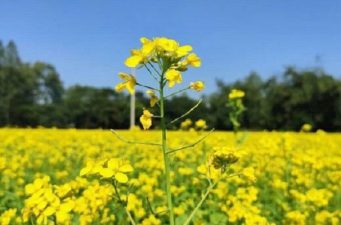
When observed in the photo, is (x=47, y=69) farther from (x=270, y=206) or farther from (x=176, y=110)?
(x=270, y=206)

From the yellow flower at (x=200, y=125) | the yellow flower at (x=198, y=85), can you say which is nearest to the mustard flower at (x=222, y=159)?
the yellow flower at (x=198, y=85)

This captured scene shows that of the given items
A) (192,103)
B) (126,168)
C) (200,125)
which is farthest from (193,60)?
(192,103)

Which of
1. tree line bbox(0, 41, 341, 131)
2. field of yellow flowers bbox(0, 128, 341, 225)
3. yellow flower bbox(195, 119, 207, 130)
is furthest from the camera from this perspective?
tree line bbox(0, 41, 341, 131)

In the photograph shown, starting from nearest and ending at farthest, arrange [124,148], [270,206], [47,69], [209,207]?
[209,207], [270,206], [124,148], [47,69]

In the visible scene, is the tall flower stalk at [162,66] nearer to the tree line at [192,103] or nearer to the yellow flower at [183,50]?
the yellow flower at [183,50]

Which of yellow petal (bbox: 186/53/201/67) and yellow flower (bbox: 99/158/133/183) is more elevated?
yellow petal (bbox: 186/53/201/67)

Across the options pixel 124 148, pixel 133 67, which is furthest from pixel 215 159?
pixel 124 148

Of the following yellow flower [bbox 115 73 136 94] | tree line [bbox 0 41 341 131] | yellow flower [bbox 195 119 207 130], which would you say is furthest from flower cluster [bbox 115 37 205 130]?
tree line [bbox 0 41 341 131]

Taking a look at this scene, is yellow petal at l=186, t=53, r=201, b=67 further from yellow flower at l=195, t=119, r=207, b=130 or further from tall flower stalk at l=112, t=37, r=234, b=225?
yellow flower at l=195, t=119, r=207, b=130
